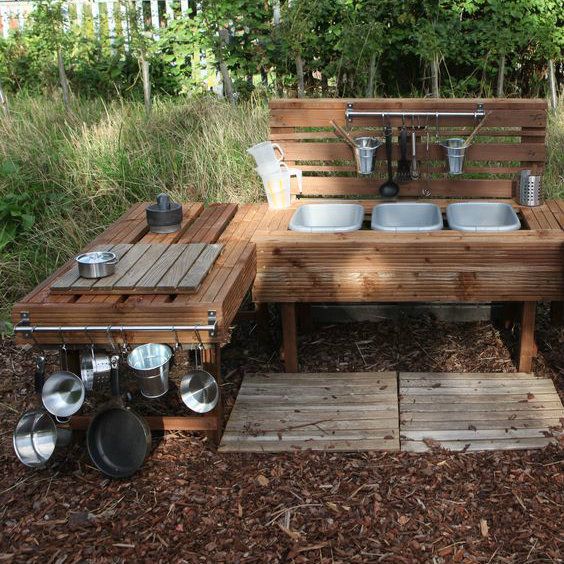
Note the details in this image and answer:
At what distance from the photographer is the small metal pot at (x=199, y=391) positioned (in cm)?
341

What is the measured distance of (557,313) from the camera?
4672 mm

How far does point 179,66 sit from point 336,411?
7.12 m

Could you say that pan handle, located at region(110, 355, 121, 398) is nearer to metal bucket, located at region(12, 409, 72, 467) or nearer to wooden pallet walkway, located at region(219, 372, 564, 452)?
metal bucket, located at region(12, 409, 72, 467)

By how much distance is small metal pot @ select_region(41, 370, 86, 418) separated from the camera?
3355 mm

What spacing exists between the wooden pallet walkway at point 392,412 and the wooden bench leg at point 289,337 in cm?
6

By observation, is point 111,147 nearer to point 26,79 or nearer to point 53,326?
point 53,326

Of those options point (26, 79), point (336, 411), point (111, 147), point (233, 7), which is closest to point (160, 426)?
point (336, 411)

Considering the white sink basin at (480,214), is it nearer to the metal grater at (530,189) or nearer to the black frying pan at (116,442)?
the metal grater at (530,189)

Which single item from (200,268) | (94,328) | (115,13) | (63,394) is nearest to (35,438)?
(63,394)

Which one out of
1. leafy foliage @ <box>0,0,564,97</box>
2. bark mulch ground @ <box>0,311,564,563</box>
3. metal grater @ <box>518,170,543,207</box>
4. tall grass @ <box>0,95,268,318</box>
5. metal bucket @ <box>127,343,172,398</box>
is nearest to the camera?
bark mulch ground @ <box>0,311,564,563</box>

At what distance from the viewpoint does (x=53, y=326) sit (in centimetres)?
341

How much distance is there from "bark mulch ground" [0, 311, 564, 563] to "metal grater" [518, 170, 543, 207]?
172 cm

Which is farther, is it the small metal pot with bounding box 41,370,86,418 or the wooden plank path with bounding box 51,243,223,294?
the wooden plank path with bounding box 51,243,223,294

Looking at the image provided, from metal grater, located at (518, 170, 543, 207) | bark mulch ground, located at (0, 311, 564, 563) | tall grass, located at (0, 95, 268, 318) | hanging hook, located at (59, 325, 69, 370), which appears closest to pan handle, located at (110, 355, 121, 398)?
hanging hook, located at (59, 325, 69, 370)
